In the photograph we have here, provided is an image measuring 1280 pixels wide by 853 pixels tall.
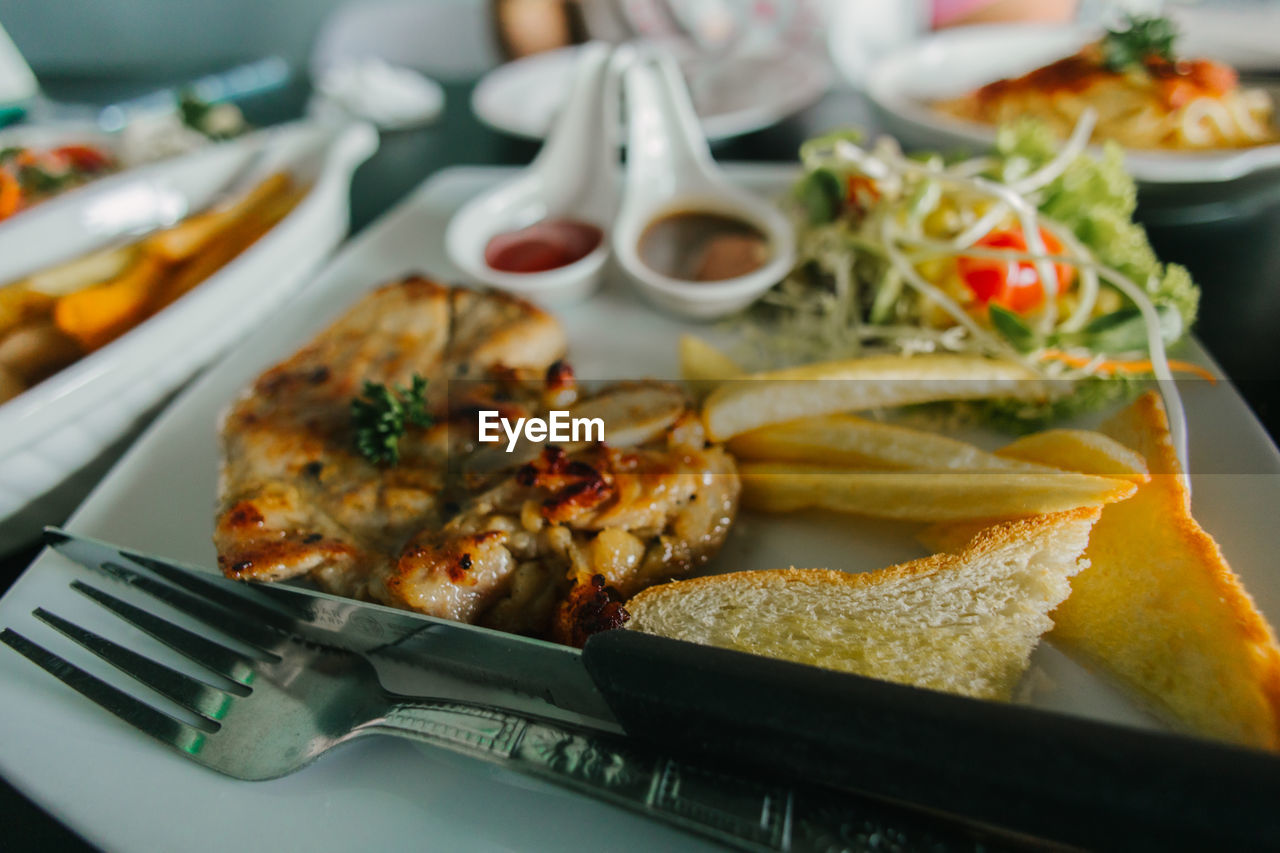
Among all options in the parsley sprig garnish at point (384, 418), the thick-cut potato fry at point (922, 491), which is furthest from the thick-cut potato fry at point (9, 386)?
the thick-cut potato fry at point (922, 491)

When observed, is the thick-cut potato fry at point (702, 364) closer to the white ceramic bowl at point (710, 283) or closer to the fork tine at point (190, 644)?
the white ceramic bowl at point (710, 283)

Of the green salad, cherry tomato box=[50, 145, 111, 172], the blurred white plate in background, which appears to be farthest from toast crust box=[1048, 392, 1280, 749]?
cherry tomato box=[50, 145, 111, 172]

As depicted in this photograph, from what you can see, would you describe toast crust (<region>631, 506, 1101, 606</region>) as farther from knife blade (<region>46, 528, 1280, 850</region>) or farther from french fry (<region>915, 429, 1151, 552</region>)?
knife blade (<region>46, 528, 1280, 850</region>)

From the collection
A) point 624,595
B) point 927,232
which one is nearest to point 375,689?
point 624,595

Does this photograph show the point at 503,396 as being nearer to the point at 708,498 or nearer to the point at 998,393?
the point at 708,498


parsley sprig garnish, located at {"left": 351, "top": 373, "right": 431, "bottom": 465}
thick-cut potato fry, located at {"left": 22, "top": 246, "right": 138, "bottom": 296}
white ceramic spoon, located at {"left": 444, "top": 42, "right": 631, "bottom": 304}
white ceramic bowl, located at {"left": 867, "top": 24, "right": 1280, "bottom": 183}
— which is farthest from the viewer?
white ceramic bowl, located at {"left": 867, "top": 24, "right": 1280, "bottom": 183}

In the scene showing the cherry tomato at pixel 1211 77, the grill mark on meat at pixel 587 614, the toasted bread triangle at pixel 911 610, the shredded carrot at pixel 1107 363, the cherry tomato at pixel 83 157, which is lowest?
the shredded carrot at pixel 1107 363

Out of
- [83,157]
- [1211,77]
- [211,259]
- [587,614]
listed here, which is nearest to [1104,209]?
[1211,77]
